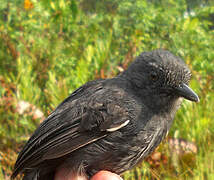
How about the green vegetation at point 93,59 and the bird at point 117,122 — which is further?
the green vegetation at point 93,59

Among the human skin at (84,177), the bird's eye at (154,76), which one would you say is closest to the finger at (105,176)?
the human skin at (84,177)

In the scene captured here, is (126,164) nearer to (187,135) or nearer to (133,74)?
(133,74)

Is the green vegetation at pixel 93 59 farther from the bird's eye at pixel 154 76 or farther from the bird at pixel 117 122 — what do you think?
the bird's eye at pixel 154 76

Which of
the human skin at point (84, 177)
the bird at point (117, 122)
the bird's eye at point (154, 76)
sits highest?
the bird's eye at point (154, 76)

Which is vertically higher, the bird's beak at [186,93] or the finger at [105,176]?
the bird's beak at [186,93]

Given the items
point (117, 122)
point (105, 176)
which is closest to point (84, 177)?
point (105, 176)

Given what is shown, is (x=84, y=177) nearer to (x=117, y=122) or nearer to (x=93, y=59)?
(x=117, y=122)

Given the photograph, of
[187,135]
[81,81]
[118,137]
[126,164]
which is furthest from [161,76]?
[81,81]

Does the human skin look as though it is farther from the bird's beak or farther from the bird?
the bird's beak
